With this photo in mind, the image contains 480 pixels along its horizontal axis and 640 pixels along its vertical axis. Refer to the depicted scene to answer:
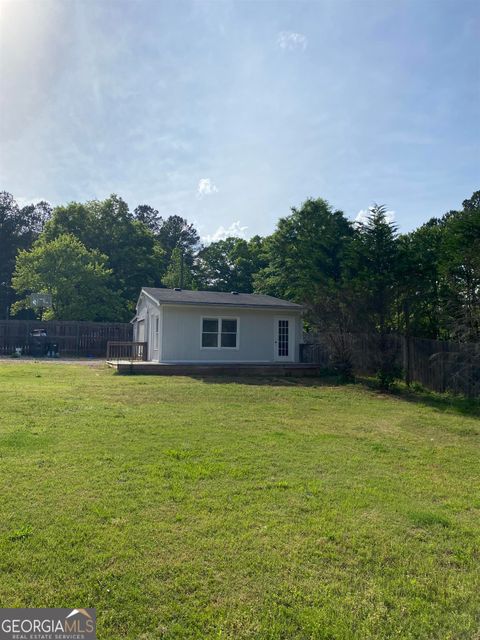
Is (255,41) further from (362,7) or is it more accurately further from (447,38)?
(447,38)

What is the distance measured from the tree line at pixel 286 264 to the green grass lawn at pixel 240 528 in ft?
20.6

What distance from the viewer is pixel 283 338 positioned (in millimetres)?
17156

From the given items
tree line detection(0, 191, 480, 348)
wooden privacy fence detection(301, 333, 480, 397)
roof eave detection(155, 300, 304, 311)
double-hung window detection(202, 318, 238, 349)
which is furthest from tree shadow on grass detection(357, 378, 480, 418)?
double-hung window detection(202, 318, 238, 349)

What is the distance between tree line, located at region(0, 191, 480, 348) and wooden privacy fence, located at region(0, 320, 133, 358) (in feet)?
13.9

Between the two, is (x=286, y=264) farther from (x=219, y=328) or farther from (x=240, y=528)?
(x=240, y=528)

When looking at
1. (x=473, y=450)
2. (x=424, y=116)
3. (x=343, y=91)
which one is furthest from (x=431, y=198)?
(x=473, y=450)

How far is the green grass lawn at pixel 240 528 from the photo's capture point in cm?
220

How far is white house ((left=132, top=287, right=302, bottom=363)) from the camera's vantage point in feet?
50.7

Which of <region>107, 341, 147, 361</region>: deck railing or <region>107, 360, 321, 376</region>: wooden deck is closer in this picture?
<region>107, 360, 321, 376</region>: wooden deck
